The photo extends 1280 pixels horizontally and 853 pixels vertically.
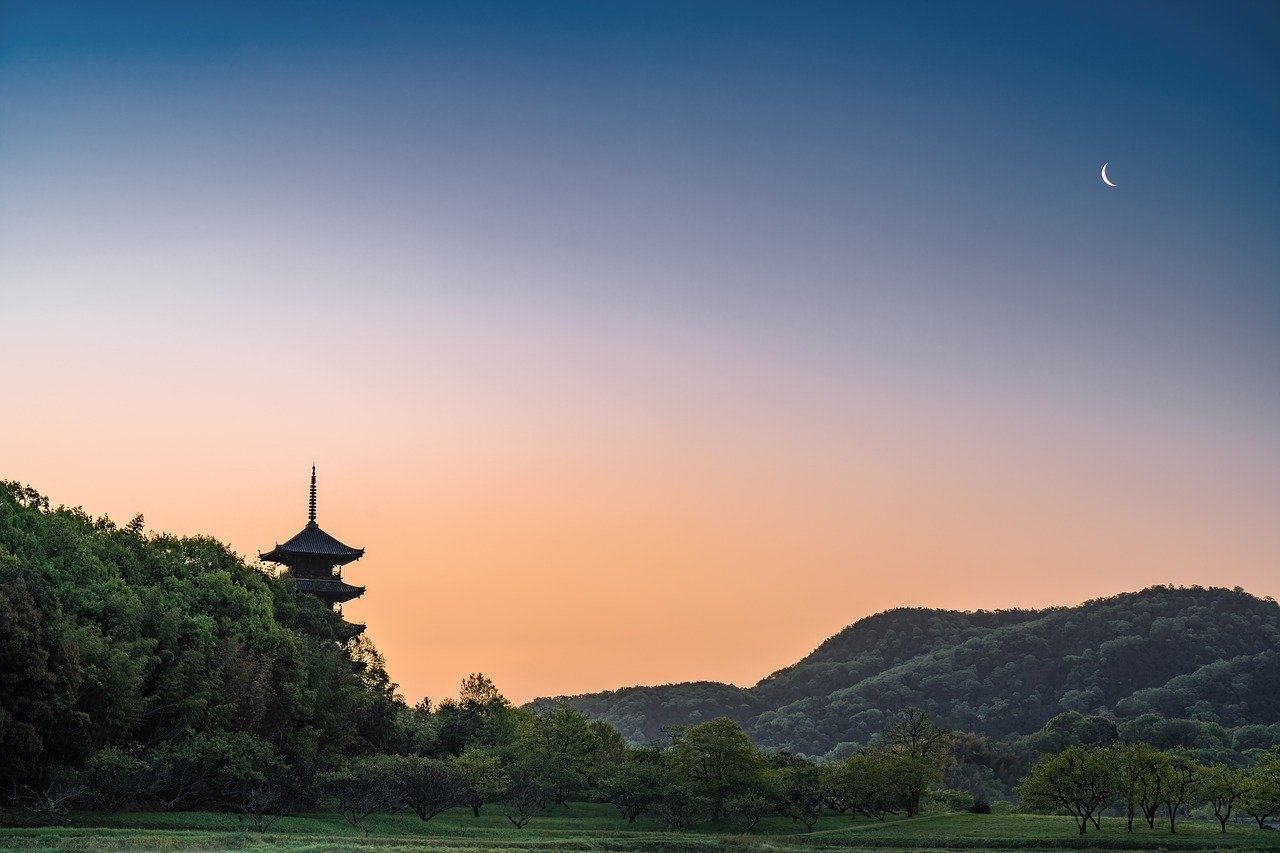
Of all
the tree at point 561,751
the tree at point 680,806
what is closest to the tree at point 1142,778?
the tree at point 680,806

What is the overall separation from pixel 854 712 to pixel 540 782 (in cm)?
11762

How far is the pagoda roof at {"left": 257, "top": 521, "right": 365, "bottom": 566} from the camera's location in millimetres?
89000

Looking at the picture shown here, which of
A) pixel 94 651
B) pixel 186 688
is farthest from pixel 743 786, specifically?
pixel 94 651

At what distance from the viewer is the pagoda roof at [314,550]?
89.0 metres

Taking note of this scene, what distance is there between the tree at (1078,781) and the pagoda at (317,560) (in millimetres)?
47580

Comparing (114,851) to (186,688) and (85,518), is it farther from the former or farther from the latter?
(85,518)

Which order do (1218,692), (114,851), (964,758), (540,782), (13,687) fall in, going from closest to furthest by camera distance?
(114,851) → (13,687) → (540,782) → (964,758) → (1218,692)

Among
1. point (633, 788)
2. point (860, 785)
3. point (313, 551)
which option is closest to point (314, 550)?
point (313, 551)

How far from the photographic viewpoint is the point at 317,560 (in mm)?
90125

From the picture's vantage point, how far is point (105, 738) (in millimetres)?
53500

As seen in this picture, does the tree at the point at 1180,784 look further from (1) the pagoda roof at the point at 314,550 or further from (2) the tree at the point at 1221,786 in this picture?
(1) the pagoda roof at the point at 314,550

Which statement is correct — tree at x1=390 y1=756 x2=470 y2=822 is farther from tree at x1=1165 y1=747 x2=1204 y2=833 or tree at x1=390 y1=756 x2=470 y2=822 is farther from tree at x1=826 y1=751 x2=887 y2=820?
tree at x1=1165 y1=747 x2=1204 y2=833

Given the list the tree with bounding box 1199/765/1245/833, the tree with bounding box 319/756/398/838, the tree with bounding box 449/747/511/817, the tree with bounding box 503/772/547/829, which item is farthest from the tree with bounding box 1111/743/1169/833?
the tree with bounding box 319/756/398/838

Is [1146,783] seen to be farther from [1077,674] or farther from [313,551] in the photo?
[1077,674]
